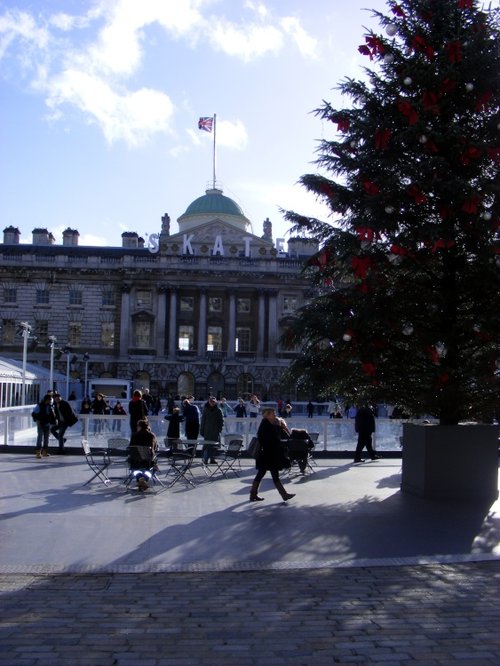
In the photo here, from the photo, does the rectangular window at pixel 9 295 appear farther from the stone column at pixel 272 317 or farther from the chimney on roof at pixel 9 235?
the stone column at pixel 272 317

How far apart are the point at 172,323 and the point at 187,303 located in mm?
2759

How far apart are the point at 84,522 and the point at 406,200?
7.70 metres

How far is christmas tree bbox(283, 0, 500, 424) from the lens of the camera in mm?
12070

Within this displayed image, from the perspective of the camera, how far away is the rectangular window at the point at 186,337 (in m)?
67.8

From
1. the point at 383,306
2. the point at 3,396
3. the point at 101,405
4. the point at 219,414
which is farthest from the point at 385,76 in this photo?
the point at 3,396

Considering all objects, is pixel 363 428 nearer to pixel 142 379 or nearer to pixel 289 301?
pixel 142 379

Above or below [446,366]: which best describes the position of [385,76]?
above

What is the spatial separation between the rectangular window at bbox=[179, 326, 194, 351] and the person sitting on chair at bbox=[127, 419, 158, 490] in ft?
176

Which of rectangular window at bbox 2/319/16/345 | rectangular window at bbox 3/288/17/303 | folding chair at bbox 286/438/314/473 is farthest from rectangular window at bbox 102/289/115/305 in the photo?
folding chair at bbox 286/438/314/473

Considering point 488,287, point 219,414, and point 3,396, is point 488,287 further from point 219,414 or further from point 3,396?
point 3,396

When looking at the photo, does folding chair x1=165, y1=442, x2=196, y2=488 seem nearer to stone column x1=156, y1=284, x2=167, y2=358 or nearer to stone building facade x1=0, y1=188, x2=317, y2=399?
stone building facade x1=0, y1=188, x2=317, y2=399

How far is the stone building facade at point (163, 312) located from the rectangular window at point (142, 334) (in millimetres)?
97

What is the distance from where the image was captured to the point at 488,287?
12133 millimetres

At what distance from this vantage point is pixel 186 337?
6812 centimetres
